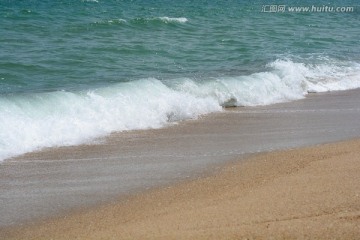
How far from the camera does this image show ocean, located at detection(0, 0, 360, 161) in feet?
29.9

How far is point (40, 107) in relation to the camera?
9352 millimetres

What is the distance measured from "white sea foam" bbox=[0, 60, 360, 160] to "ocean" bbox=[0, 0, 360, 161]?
0.02m

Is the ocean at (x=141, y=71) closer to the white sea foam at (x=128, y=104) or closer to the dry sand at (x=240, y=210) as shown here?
the white sea foam at (x=128, y=104)

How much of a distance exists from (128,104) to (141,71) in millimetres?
4011

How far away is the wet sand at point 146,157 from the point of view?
605 cm

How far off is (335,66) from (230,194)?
11.1 metres

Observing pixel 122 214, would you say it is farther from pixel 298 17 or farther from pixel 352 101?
pixel 298 17

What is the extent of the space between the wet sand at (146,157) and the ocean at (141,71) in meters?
0.52

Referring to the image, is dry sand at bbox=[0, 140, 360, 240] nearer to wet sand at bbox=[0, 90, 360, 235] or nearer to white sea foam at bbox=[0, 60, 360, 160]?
wet sand at bbox=[0, 90, 360, 235]

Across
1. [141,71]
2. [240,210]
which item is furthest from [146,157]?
[141,71]

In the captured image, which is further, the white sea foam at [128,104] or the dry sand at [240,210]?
the white sea foam at [128,104]

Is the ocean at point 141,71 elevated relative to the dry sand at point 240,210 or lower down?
lower down

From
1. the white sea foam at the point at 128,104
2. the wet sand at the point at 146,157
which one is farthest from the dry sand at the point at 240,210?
the white sea foam at the point at 128,104

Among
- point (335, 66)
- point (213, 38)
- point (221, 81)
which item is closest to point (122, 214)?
point (221, 81)
